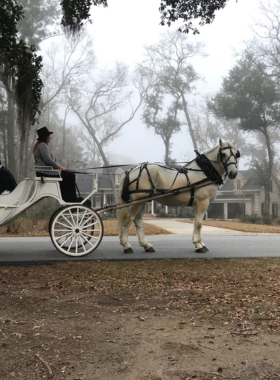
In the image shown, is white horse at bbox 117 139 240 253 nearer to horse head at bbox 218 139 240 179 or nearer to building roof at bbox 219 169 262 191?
horse head at bbox 218 139 240 179

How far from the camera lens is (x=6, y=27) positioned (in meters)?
A: 7.95

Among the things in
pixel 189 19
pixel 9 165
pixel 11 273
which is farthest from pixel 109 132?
pixel 11 273

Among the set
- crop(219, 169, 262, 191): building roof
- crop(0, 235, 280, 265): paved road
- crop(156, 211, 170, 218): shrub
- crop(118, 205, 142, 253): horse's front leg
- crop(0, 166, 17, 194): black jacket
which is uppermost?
crop(219, 169, 262, 191): building roof

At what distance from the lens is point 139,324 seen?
3209 mm

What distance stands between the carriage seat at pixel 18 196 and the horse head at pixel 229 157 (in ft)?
11.6

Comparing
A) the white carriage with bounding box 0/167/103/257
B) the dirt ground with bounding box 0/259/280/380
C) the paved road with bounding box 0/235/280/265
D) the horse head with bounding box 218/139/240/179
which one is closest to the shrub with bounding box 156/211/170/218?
the paved road with bounding box 0/235/280/265

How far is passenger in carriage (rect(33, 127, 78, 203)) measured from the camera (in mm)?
6539

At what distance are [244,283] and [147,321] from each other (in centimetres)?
183

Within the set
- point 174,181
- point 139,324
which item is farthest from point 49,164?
point 139,324

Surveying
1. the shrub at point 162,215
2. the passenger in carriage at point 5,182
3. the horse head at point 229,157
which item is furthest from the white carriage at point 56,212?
the shrub at point 162,215

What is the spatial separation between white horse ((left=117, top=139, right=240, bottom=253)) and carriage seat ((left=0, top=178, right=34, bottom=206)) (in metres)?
1.71

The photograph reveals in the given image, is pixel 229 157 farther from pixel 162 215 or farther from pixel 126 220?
pixel 162 215

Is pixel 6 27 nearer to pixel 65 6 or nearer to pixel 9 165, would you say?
pixel 65 6

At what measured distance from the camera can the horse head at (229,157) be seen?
6879 millimetres
